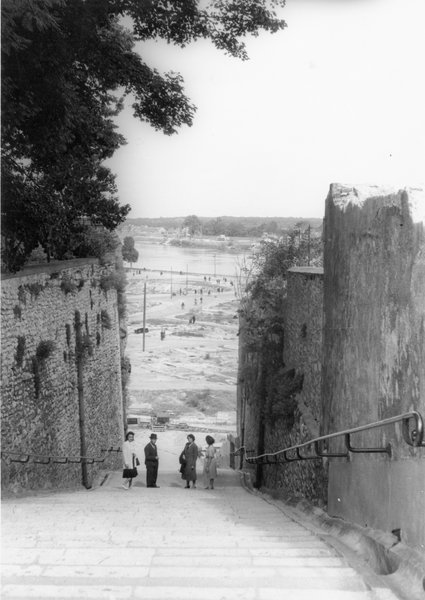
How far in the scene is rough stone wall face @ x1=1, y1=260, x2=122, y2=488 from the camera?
365 inches

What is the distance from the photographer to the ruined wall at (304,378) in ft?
36.5

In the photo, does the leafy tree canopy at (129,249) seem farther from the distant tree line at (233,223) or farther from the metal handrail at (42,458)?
the metal handrail at (42,458)

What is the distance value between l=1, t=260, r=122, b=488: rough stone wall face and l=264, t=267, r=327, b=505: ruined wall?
153 inches

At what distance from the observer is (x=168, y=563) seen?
371cm

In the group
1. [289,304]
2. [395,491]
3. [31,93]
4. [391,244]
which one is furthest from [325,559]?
[289,304]

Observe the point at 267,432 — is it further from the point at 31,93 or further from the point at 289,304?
the point at 31,93

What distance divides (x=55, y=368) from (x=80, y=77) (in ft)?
15.5

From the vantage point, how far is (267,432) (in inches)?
641

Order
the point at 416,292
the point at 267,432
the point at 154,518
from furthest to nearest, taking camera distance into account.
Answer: the point at 267,432 < the point at 154,518 < the point at 416,292

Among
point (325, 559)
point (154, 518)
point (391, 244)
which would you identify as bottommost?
point (154, 518)

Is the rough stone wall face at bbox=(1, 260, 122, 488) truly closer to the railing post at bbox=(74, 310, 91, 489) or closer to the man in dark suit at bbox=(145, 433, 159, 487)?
the railing post at bbox=(74, 310, 91, 489)

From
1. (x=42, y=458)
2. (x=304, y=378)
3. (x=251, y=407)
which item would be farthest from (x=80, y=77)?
(x=251, y=407)

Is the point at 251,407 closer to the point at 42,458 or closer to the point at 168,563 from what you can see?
the point at 42,458

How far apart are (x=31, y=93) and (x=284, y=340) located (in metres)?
8.88
